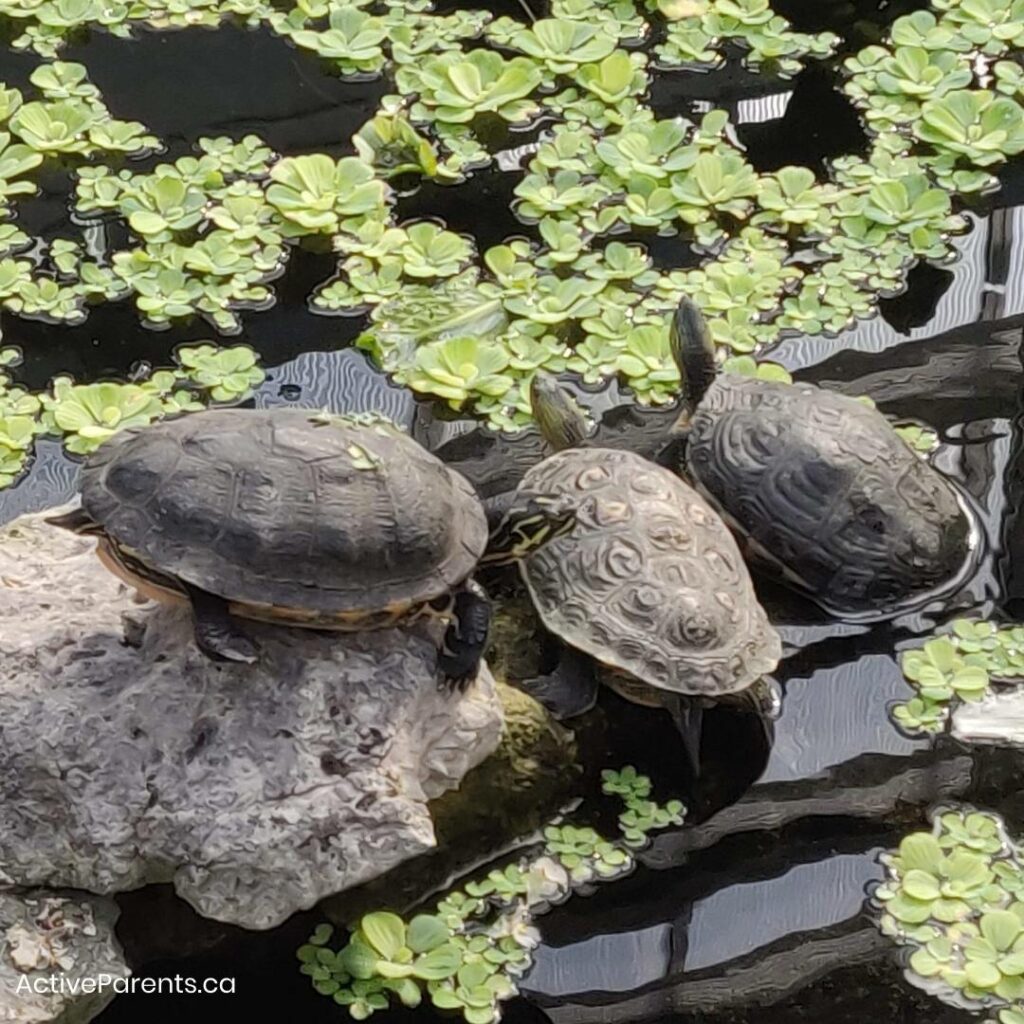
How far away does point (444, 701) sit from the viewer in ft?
9.25

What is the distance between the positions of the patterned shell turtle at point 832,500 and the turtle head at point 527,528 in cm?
54

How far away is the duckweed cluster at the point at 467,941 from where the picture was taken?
2.76 metres

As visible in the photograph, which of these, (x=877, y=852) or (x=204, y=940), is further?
(x=877, y=852)

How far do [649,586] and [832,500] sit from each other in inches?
20.0

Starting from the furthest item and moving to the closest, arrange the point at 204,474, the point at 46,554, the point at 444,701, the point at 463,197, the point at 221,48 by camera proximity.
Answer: the point at 221,48
the point at 463,197
the point at 46,554
the point at 444,701
the point at 204,474

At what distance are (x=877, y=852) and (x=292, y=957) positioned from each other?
103cm

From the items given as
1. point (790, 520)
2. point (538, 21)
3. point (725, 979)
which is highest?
point (538, 21)

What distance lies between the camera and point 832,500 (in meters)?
3.42

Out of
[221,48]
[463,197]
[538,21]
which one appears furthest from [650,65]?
[221,48]

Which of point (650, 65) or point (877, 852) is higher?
point (650, 65)

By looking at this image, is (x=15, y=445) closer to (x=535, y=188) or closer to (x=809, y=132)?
(x=535, y=188)

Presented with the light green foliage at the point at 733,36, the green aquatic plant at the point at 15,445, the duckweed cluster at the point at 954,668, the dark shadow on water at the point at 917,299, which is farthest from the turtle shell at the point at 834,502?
the light green foliage at the point at 733,36

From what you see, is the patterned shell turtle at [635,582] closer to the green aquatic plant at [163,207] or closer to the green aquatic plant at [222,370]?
the green aquatic plant at [222,370]

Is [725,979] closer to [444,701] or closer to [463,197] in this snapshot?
[444,701]
